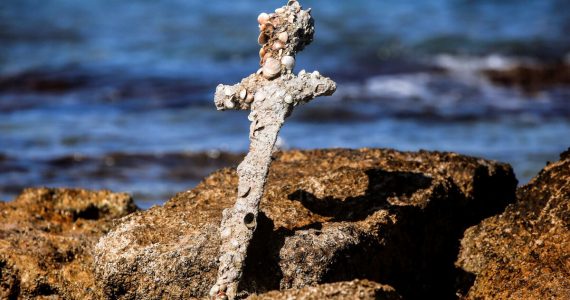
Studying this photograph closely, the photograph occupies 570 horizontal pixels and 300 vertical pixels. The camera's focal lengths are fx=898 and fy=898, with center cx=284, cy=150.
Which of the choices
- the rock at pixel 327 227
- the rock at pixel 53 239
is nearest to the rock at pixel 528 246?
the rock at pixel 327 227

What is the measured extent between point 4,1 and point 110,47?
23.5 feet

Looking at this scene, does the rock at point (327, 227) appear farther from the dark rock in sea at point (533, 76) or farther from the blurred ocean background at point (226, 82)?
the dark rock in sea at point (533, 76)

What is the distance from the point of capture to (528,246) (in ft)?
13.8

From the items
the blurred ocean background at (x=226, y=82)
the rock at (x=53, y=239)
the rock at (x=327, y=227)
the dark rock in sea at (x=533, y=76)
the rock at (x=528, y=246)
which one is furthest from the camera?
the dark rock in sea at (x=533, y=76)

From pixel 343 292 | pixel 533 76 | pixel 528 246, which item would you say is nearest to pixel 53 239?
pixel 343 292

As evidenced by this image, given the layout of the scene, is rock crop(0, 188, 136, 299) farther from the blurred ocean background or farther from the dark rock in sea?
the dark rock in sea

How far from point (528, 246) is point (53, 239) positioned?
2438 millimetres

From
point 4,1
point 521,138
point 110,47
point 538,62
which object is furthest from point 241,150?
point 4,1

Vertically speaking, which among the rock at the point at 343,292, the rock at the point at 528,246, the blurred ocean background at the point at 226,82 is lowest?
the rock at the point at 343,292

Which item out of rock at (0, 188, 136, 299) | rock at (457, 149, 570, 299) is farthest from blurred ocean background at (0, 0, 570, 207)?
rock at (457, 149, 570, 299)

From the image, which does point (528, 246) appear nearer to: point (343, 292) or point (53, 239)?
point (343, 292)

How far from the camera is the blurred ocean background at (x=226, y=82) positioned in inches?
418

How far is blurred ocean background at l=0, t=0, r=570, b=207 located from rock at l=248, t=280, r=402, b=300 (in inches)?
199

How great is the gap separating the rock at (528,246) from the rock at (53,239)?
6.03 ft
